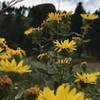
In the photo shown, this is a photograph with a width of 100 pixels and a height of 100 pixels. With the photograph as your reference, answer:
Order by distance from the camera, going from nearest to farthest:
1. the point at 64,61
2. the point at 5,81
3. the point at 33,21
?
the point at 5,81, the point at 64,61, the point at 33,21

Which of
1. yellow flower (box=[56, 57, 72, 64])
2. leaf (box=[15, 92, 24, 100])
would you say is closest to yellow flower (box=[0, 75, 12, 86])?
leaf (box=[15, 92, 24, 100])

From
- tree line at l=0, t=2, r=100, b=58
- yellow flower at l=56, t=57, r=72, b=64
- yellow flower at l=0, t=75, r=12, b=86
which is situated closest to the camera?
yellow flower at l=0, t=75, r=12, b=86

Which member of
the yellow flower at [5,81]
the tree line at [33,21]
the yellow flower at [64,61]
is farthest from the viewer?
the tree line at [33,21]

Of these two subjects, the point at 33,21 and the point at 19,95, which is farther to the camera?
the point at 33,21

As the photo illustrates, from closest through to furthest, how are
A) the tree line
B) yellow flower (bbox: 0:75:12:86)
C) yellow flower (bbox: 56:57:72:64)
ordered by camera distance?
yellow flower (bbox: 0:75:12:86), yellow flower (bbox: 56:57:72:64), the tree line

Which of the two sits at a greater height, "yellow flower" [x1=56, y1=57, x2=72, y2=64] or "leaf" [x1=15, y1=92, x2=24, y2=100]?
"yellow flower" [x1=56, y1=57, x2=72, y2=64]

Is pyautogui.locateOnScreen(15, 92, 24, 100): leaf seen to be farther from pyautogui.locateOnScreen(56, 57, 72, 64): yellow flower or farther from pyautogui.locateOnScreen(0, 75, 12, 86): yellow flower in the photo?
pyautogui.locateOnScreen(56, 57, 72, 64): yellow flower

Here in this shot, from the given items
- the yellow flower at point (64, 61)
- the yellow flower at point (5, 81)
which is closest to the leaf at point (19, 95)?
the yellow flower at point (5, 81)

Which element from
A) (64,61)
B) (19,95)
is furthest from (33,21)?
(19,95)

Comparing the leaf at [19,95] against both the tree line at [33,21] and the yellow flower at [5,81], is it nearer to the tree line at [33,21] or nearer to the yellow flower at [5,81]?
the yellow flower at [5,81]

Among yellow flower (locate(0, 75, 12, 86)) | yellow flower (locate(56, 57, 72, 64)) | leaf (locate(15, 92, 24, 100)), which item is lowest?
leaf (locate(15, 92, 24, 100))

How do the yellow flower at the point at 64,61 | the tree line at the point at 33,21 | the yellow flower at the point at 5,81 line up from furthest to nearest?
the tree line at the point at 33,21
the yellow flower at the point at 64,61
the yellow flower at the point at 5,81

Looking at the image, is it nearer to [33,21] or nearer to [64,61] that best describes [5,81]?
[64,61]

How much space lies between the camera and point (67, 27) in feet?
13.9
